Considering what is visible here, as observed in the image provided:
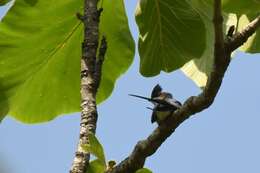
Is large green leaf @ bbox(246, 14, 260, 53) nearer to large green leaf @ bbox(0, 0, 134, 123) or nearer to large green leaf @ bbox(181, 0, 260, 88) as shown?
large green leaf @ bbox(181, 0, 260, 88)

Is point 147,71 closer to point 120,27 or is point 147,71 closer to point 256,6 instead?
point 120,27

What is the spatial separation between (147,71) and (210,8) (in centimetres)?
48

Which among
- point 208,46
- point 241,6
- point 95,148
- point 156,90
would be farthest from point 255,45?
point 95,148

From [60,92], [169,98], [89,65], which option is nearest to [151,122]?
[169,98]

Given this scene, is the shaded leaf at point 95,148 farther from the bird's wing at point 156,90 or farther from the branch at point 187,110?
the bird's wing at point 156,90

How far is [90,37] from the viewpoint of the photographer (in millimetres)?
2793

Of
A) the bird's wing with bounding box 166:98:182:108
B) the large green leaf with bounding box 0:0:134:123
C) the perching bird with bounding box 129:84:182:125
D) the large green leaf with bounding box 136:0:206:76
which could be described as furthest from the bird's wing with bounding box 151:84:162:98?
the large green leaf with bounding box 0:0:134:123

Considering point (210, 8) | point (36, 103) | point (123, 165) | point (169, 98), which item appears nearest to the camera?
point (123, 165)

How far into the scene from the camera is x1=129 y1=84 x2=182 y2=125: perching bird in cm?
251

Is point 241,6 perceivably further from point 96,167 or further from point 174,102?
point 96,167

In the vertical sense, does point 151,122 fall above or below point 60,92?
above

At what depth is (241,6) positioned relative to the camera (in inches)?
109

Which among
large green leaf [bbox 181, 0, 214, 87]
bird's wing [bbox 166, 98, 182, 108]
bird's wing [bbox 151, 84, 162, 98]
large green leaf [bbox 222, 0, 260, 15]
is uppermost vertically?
large green leaf [bbox 222, 0, 260, 15]

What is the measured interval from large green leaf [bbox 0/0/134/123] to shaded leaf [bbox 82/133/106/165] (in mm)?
1414
